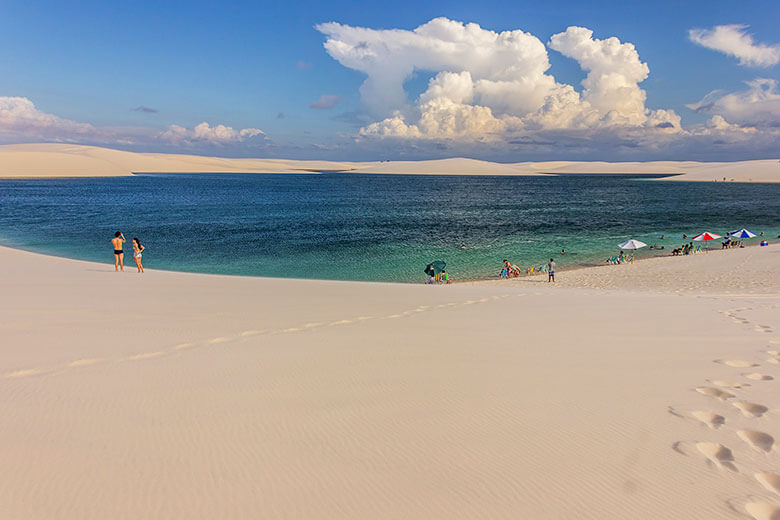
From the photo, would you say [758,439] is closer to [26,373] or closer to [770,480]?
[770,480]

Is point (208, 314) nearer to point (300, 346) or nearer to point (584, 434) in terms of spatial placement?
point (300, 346)

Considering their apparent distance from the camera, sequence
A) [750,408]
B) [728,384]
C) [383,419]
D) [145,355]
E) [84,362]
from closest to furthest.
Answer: [383,419]
[750,408]
[728,384]
[84,362]
[145,355]

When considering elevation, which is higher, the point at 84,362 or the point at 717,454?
the point at 717,454

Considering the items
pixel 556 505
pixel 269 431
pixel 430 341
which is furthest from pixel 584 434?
pixel 430 341

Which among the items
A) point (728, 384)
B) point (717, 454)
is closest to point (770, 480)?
point (717, 454)

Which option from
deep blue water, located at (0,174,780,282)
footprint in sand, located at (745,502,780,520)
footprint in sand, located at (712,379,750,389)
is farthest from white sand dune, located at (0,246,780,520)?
deep blue water, located at (0,174,780,282)

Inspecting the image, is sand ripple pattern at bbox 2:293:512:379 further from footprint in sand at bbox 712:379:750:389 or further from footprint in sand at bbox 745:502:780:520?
footprint in sand at bbox 745:502:780:520

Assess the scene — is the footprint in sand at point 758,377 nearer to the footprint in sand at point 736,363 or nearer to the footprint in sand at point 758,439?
the footprint in sand at point 736,363
